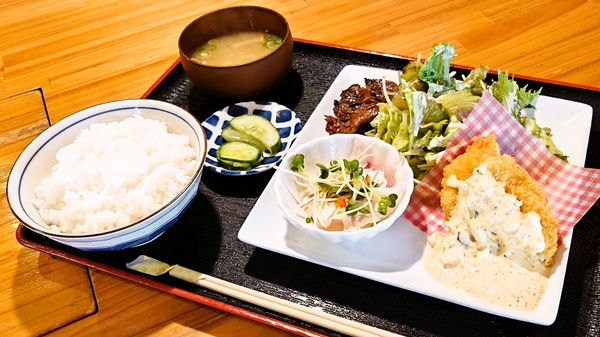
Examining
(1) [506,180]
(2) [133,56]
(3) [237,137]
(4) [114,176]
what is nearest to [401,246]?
(1) [506,180]

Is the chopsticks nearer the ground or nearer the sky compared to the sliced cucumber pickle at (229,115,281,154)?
nearer the ground

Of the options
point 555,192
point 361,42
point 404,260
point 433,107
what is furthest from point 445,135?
point 361,42

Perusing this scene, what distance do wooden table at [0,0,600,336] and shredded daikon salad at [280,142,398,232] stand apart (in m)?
0.48

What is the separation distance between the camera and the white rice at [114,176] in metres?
1.76

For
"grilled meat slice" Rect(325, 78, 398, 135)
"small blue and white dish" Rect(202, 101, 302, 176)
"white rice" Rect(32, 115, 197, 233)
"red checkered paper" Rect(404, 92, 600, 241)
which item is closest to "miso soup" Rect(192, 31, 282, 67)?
"small blue and white dish" Rect(202, 101, 302, 176)

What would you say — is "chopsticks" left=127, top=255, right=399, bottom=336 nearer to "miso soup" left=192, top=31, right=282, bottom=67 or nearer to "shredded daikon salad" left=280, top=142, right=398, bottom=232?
"shredded daikon salad" left=280, top=142, right=398, bottom=232

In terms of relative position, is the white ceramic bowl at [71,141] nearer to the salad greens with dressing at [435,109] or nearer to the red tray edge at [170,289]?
the red tray edge at [170,289]

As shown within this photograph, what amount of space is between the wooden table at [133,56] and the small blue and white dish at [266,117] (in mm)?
694

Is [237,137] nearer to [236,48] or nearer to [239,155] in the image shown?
[239,155]

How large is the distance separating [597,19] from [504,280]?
1979mm

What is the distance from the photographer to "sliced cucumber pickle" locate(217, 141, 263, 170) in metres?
2.06

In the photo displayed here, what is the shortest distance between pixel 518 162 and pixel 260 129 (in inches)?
42.8

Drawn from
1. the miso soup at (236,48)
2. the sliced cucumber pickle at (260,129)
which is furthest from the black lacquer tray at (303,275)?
the miso soup at (236,48)

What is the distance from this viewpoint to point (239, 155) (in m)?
2.08
